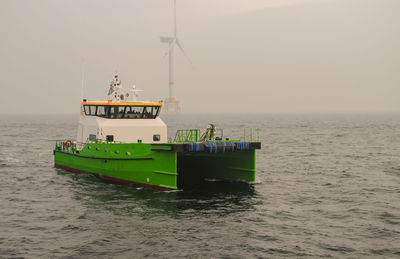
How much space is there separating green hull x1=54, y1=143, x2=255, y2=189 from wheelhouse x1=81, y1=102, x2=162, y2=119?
247 cm

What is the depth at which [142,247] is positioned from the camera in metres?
14.3

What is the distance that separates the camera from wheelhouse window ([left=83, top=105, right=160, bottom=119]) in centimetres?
2692

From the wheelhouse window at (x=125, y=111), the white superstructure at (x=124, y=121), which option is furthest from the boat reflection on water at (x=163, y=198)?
the wheelhouse window at (x=125, y=111)

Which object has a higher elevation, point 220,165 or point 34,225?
point 220,165

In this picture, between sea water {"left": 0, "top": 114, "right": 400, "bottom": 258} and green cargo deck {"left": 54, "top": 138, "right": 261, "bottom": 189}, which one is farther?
green cargo deck {"left": 54, "top": 138, "right": 261, "bottom": 189}

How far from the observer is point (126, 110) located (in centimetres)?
2711

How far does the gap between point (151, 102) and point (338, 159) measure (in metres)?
20.6

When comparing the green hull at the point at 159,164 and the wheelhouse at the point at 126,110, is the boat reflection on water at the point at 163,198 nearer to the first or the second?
the green hull at the point at 159,164

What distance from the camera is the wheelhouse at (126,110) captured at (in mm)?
26875

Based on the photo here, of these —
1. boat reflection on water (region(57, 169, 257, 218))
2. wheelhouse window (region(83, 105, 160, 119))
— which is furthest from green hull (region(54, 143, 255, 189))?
wheelhouse window (region(83, 105, 160, 119))

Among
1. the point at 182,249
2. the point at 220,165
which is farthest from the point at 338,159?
the point at 182,249

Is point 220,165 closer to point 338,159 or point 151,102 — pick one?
point 151,102

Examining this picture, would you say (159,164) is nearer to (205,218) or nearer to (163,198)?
(163,198)

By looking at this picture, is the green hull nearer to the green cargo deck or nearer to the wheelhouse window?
the green cargo deck
